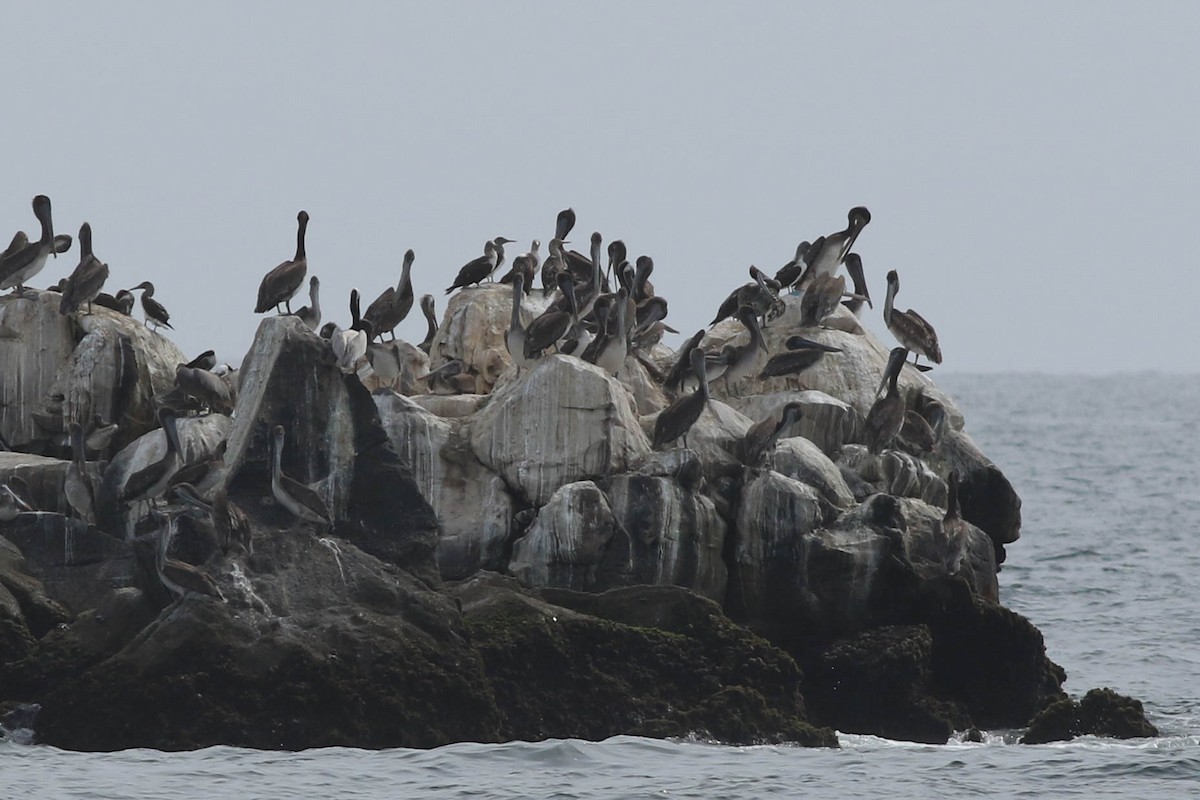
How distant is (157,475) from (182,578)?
7.99 ft

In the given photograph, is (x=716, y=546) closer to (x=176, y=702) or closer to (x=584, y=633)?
(x=584, y=633)

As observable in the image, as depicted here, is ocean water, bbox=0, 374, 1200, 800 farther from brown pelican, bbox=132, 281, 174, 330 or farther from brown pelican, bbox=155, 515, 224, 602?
brown pelican, bbox=132, 281, 174, 330

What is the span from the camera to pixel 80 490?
19203 mm

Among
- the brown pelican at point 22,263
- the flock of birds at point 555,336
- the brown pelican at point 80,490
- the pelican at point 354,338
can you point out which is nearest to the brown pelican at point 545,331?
the flock of birds at point 555,336

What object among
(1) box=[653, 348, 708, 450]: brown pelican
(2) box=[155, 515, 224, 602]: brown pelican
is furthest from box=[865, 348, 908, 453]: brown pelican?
(2) box=[155, 515, 224, 602]: brown pelican

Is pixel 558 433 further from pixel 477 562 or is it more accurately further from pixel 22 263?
pixel 22 263

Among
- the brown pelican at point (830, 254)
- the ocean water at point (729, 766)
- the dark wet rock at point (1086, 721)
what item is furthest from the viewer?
the brown pelican at point (830, 254)

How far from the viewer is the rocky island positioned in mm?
16625

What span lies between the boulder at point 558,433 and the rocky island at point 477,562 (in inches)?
1.0

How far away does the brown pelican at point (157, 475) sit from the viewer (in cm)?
1881

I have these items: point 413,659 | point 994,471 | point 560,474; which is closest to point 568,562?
point 560,474

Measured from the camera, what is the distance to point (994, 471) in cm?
2202

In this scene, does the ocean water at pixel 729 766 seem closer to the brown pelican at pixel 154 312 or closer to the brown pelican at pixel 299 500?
the brown pelican at pixel 299 500

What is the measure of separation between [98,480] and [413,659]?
4266mm
